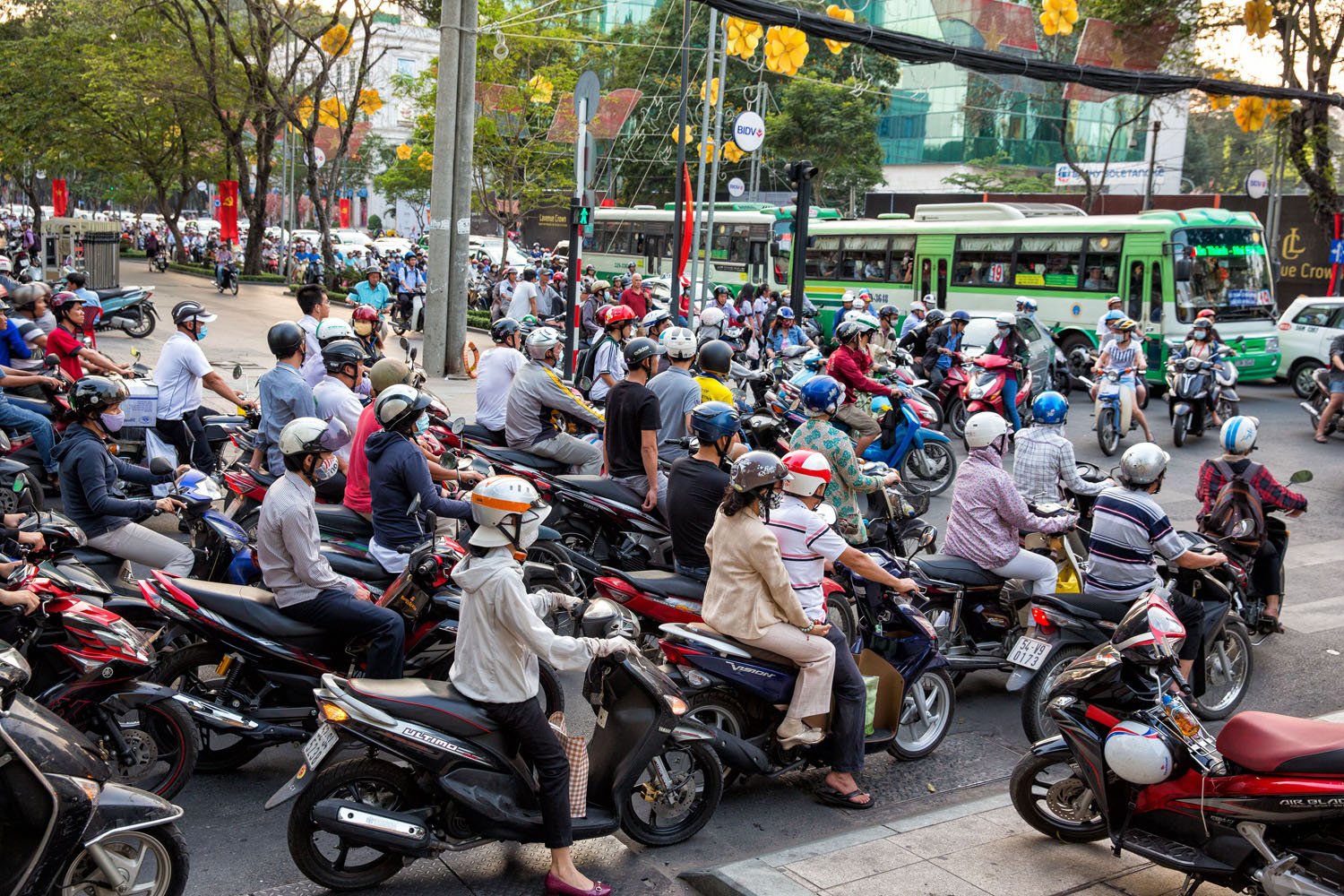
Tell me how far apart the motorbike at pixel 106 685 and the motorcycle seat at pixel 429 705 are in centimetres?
105

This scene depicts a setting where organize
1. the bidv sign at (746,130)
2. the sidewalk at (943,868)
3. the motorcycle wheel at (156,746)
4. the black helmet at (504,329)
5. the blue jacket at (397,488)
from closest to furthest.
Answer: the sidewalk at (943,868), the motorcycle wheel at (156,746), the blue jacket at (397,488), the black helmet at (504,329), the bidv sign at (746,130)

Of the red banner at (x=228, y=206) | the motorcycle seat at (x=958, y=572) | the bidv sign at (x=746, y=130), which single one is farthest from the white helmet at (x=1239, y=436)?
the red banner at (x=228, y=206)

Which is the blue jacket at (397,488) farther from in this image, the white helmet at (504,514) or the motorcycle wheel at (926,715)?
the motorcycle wheel at (926,715)

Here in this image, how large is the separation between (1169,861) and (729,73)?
44.7 metres

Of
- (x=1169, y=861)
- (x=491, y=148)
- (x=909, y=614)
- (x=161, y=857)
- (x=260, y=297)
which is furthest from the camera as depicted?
(x=491, y=148)

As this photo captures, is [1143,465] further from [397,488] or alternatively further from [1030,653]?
[397,488]

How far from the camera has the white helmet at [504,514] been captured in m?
4.36

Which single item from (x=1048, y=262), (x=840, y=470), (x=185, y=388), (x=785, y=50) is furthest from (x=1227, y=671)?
(x=1048, y=262)

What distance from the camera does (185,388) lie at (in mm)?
9203

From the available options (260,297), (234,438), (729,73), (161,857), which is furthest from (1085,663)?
(729,73)

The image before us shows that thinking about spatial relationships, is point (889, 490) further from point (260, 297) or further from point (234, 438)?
point (260, 297)

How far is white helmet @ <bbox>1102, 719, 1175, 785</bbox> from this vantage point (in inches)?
181

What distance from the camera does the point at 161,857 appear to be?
13.3ft

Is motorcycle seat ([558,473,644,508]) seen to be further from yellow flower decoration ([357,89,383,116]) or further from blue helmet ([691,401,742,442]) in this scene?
yellow flower decoration ([357,89,383,116])
